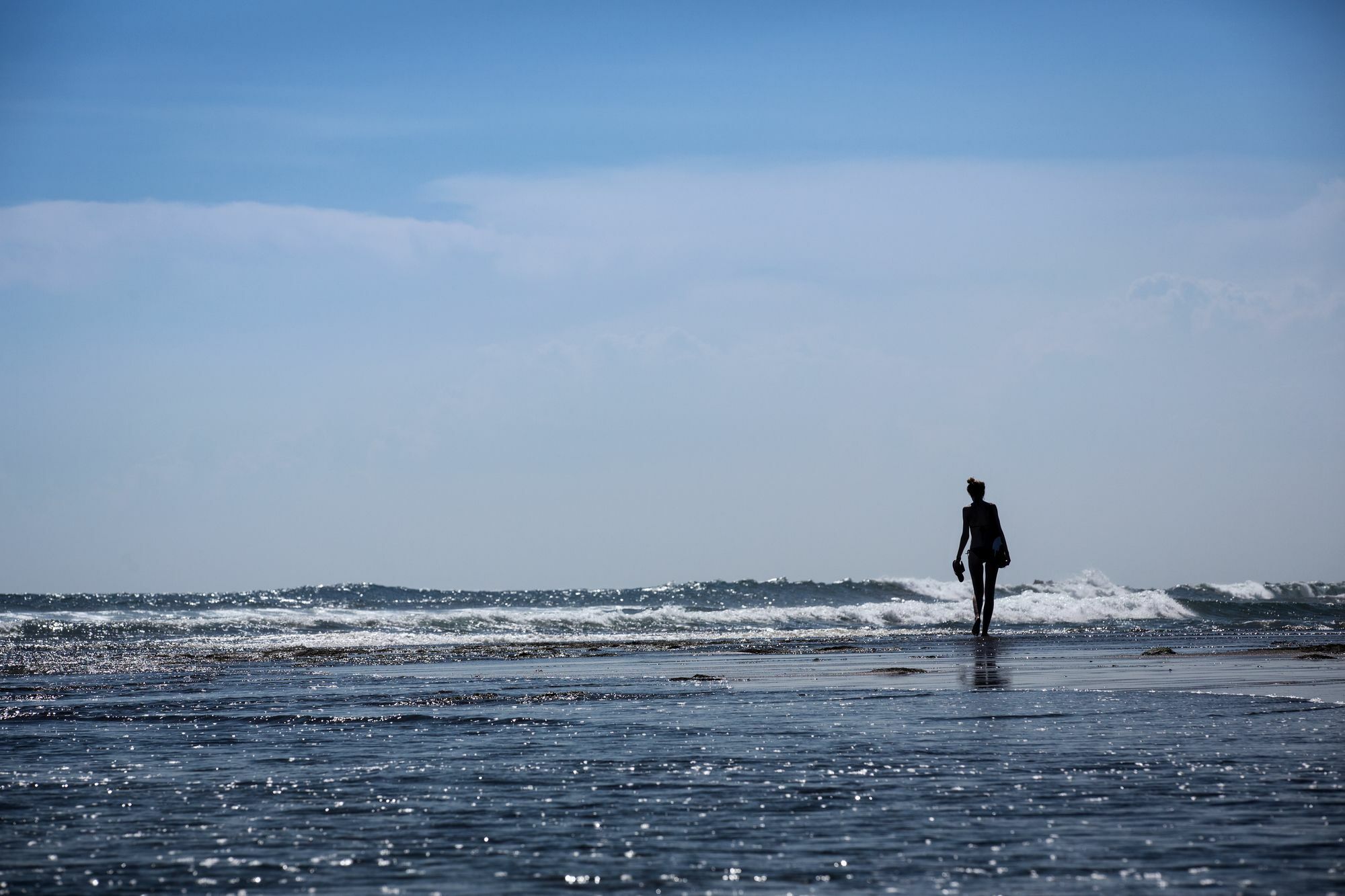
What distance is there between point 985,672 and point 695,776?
19.9 ft

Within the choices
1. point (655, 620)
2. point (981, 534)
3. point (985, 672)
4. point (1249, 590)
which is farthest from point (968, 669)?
point (1249, 590)

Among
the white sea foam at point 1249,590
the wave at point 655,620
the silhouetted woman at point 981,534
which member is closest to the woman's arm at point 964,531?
the silhouetted woman at point 981,534

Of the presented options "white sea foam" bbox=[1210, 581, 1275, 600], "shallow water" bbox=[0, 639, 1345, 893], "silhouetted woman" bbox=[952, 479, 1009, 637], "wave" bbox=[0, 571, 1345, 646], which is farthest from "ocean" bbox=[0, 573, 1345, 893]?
"white sea foam" bbox=[1210, 581, 1275, 600]

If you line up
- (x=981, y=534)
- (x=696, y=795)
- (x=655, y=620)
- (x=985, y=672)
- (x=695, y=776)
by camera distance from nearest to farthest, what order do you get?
(x=696, y=795) < (x=695, y=776) < (x=985, y=672) < (x=981, y=534) < (x=655, y=620)

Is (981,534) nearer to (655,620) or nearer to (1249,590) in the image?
(655,620)

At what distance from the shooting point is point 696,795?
208 inches

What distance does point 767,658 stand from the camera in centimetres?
1458

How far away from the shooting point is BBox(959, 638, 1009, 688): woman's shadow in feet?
32.8

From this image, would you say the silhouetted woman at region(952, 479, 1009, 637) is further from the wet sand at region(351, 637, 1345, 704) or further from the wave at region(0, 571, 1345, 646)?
the wave at region(0, 571, 1345, 646)

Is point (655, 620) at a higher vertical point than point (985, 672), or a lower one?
lower

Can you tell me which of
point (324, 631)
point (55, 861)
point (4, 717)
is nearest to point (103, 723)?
point (4, 717)

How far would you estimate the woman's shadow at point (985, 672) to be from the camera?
→ 32.8ft

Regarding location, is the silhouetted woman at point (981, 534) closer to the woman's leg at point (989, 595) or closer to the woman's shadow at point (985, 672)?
the woman's leg at point (989, 595)

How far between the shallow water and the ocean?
0.07 ft
